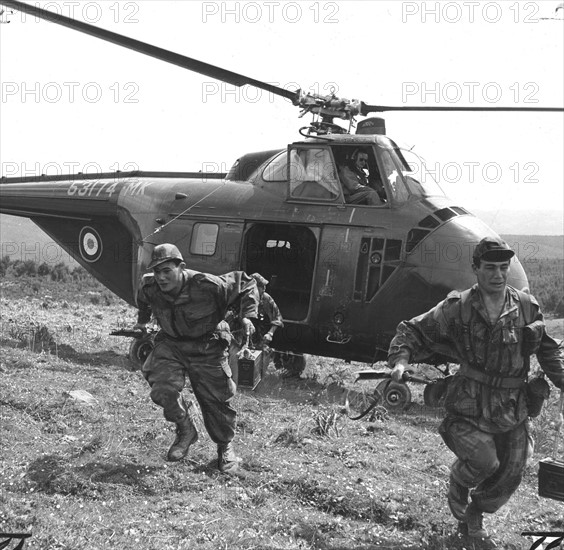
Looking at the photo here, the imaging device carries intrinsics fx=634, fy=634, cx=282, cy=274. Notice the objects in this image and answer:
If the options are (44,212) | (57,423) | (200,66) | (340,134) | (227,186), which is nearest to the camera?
(57,423)

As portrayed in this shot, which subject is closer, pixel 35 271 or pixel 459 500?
pixel 459 500

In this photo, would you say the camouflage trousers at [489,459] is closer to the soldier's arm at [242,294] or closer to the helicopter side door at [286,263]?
the soldier's arm at [242,294]

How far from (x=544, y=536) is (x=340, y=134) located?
5.59m

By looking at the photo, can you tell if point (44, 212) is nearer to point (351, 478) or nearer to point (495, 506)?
point (351, 478)

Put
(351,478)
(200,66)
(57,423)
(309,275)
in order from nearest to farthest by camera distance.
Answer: (351,478), (57,423), (200,66), (309,275)

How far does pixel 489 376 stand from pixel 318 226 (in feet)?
13.5

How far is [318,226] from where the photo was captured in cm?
800

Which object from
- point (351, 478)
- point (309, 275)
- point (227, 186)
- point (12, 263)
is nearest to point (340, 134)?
point (227, 186)

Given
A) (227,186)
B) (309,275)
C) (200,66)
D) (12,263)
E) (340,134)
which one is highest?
(200,66)

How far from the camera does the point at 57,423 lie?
600 cm

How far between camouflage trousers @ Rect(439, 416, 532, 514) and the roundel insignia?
739 cm

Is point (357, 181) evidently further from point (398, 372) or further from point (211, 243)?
point (398, 372)

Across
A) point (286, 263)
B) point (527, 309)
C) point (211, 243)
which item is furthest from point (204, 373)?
point (286, 263)

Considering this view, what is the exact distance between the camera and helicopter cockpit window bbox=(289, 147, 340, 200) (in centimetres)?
813
